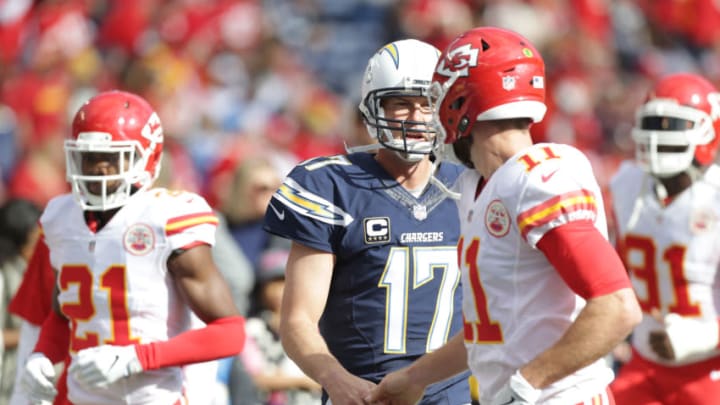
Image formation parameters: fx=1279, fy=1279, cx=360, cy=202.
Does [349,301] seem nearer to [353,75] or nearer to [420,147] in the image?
[420,147]

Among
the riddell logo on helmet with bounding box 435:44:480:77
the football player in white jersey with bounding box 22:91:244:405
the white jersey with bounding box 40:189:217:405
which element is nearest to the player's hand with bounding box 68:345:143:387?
the football player in white jersey with bounding box 22:91:244:405

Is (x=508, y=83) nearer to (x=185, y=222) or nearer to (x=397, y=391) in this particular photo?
(x=397, y=391)

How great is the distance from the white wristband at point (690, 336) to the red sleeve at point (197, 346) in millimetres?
1673

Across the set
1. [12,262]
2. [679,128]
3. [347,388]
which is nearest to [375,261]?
[347,388]

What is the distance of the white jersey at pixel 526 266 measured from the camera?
2990 mm

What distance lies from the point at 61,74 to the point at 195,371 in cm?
758

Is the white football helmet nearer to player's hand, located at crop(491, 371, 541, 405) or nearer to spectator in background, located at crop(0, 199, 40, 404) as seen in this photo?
player's hand, located at crop(491, 371, 541, 405)

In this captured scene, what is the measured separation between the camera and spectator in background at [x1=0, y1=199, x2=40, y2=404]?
623cm

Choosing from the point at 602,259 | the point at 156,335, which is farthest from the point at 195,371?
the point at 602,259

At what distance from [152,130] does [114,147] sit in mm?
189

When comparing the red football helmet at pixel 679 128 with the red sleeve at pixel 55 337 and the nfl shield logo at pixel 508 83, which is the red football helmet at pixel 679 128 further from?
the red sleeve at pixel 55 337

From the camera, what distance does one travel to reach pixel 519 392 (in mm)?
2980

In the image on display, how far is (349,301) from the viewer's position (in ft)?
13.0

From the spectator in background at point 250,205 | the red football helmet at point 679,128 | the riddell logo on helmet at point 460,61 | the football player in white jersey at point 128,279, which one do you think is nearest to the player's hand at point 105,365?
the football player in white jersey at point 128,279
